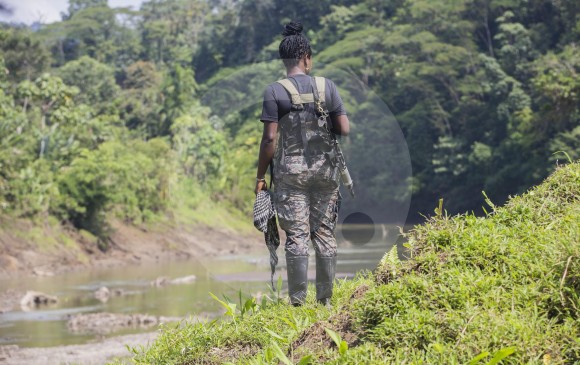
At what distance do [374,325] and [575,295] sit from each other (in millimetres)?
814

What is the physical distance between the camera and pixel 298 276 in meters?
5.59

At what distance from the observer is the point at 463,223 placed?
15.1 ft

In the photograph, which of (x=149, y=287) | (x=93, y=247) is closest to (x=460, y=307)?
(x=149, y=287)

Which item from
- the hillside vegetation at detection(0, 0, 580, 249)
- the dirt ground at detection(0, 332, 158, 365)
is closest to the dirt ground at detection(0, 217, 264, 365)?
the hillside vegetation at detection(0, 0, 580, 249)

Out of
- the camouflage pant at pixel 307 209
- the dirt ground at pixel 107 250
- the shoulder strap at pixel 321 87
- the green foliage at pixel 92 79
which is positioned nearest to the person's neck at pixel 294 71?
the shoulder strap at pixel 321 87

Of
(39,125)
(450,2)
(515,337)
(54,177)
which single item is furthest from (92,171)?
(515,337)

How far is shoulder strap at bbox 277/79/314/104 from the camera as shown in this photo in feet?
18.3

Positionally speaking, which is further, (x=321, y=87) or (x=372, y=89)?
(x=372, y=89)

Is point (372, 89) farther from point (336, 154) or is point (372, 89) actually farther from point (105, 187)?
point (336, 154)

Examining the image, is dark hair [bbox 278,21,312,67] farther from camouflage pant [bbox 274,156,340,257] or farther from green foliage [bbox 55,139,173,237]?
green foliage [bbox 55,139,173,237]

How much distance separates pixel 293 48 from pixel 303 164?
71cm

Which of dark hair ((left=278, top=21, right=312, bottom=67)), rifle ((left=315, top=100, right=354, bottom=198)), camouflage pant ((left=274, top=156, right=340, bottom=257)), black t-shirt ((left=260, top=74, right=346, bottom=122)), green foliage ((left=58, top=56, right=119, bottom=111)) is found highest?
green foliage ((left=58, top=56, right=119, bottom=111))

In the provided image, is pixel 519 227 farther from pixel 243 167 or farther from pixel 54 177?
pixel 54 177

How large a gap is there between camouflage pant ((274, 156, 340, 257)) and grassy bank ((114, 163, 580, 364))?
66 cm
